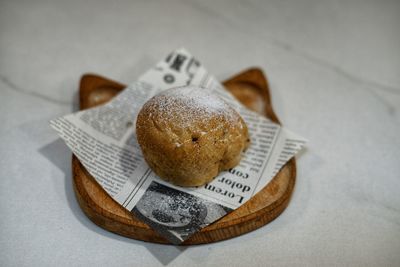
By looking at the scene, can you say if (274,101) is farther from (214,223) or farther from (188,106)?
(214,223)

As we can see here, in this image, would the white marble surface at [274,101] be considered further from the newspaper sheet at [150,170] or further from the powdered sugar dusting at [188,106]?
the powdered sugar dusting at [188,106]

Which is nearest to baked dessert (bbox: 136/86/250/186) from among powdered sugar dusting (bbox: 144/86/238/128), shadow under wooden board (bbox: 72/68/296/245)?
powdered sugar dusting (bbox: 144/86/238/128)

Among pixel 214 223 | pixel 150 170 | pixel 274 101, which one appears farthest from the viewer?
pixel 274 101

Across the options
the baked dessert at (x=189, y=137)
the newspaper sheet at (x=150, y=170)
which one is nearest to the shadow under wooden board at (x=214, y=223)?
the newspaper sheet at (x=150, y=170)

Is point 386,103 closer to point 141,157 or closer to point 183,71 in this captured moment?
point 183,71

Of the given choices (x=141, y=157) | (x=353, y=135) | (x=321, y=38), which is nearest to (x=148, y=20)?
(x=321, y=38)

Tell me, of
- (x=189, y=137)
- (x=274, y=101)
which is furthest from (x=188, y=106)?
(x=274, y=101)
